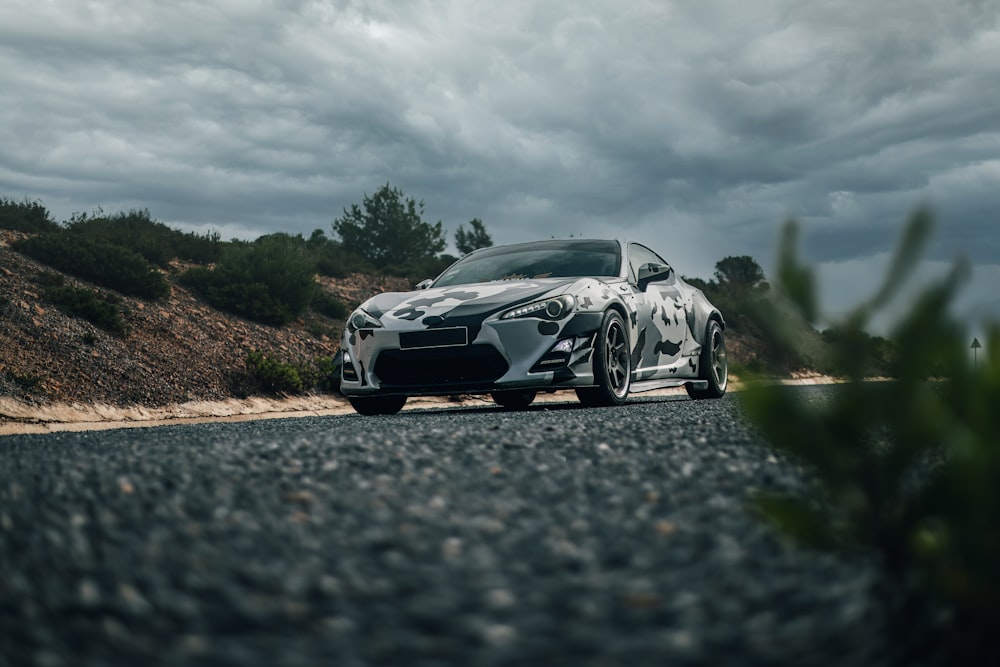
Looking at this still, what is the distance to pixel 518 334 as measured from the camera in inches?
289

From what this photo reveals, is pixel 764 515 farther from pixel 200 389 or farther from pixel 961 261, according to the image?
pixel 200 389

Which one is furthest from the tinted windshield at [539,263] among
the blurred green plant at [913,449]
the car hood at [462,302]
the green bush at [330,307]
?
the green bush at [330,307]

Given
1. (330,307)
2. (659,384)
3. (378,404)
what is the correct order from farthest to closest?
(330,307) → (659,384) → (378,404)

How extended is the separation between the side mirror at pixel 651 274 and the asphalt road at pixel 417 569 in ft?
17.2

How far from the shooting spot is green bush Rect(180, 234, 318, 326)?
16.2 meters

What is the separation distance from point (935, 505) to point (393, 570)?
1.31 meters

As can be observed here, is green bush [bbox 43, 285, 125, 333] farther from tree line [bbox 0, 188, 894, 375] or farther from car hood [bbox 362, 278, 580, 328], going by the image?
car hood [bbox 362, 278, 580, 328]

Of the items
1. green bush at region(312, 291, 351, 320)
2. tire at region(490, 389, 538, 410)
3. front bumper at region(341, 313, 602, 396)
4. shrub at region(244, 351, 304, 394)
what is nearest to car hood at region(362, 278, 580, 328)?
front bumper at region(341, 313, 602, 396)

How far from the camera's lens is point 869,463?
7.01 feet

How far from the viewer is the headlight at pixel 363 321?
7.66 metres

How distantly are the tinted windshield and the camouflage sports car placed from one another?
0.06 feet

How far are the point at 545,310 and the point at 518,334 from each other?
313 mm

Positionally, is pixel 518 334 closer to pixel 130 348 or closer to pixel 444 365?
pixel 444 365

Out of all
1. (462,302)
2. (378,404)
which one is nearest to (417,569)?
(462,302)
